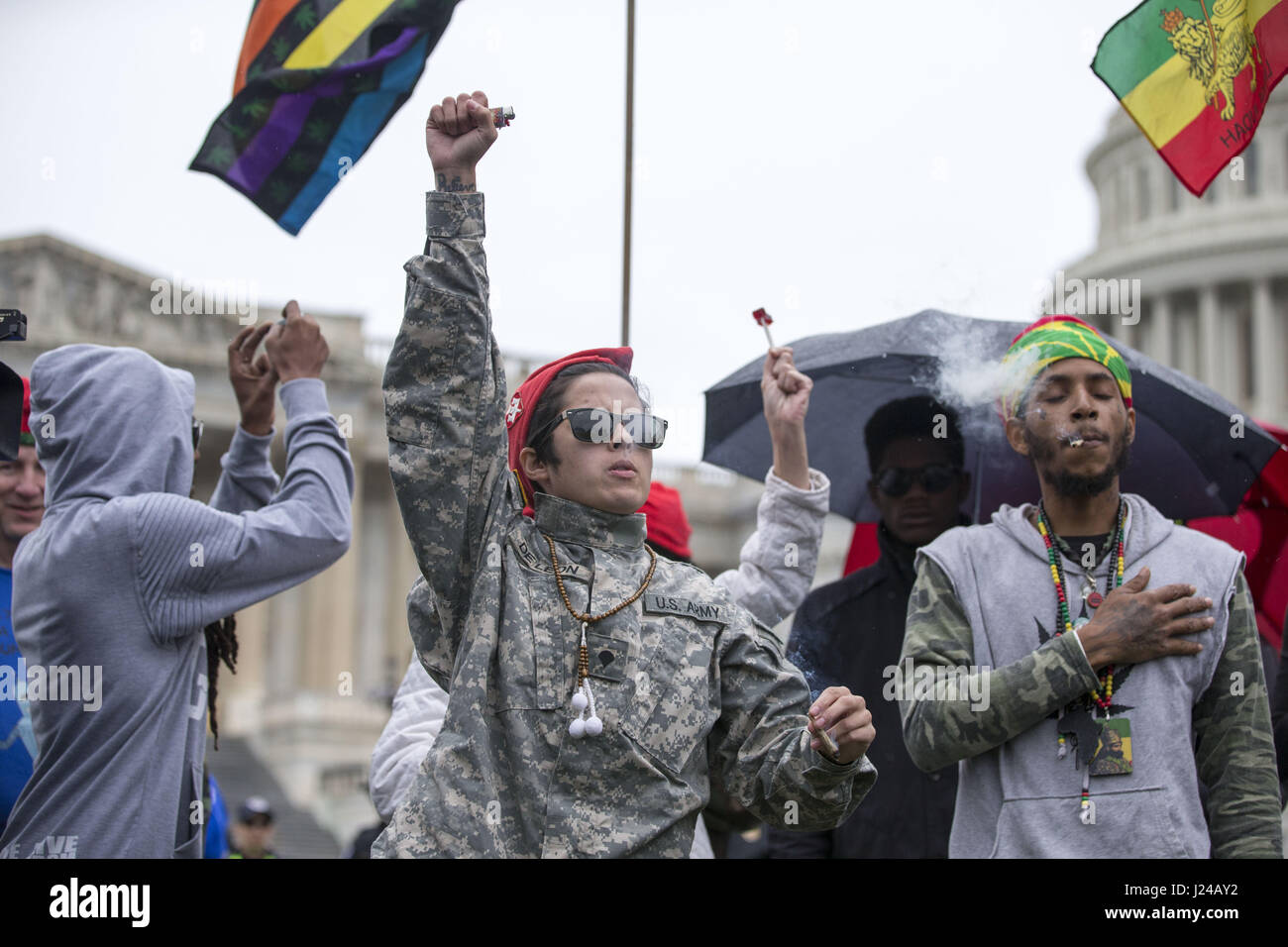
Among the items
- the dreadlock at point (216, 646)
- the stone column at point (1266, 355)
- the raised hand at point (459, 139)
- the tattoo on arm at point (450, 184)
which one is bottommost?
the dreadlock at point (216, 646)

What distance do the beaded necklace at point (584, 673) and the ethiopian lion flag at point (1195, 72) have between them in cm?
243

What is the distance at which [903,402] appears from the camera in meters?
5.04

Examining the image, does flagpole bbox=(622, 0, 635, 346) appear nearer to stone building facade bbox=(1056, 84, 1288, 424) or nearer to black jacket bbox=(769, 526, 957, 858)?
black jacket bbox=(769, 526, 957, 858)

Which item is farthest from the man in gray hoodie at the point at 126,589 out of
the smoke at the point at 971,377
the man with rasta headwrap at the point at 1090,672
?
the smoke at the point at 971,377

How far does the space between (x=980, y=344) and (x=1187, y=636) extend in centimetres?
142

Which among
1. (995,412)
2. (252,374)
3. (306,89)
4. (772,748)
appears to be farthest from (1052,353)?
(306,89)

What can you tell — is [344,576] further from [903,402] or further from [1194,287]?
[903,402]

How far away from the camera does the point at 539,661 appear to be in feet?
10.6

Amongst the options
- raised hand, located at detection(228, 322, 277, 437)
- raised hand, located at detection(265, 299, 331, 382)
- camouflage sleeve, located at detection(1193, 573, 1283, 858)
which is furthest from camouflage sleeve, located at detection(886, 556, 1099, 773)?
raised hand, located at detection(228, 322, 277, 437)

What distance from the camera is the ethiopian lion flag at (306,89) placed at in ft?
16.9

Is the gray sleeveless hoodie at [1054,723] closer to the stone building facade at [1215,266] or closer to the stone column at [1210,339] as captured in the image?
the stone building facade at [1215,266]

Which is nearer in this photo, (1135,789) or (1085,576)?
(1135,789)

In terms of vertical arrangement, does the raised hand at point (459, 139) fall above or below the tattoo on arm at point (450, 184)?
above
